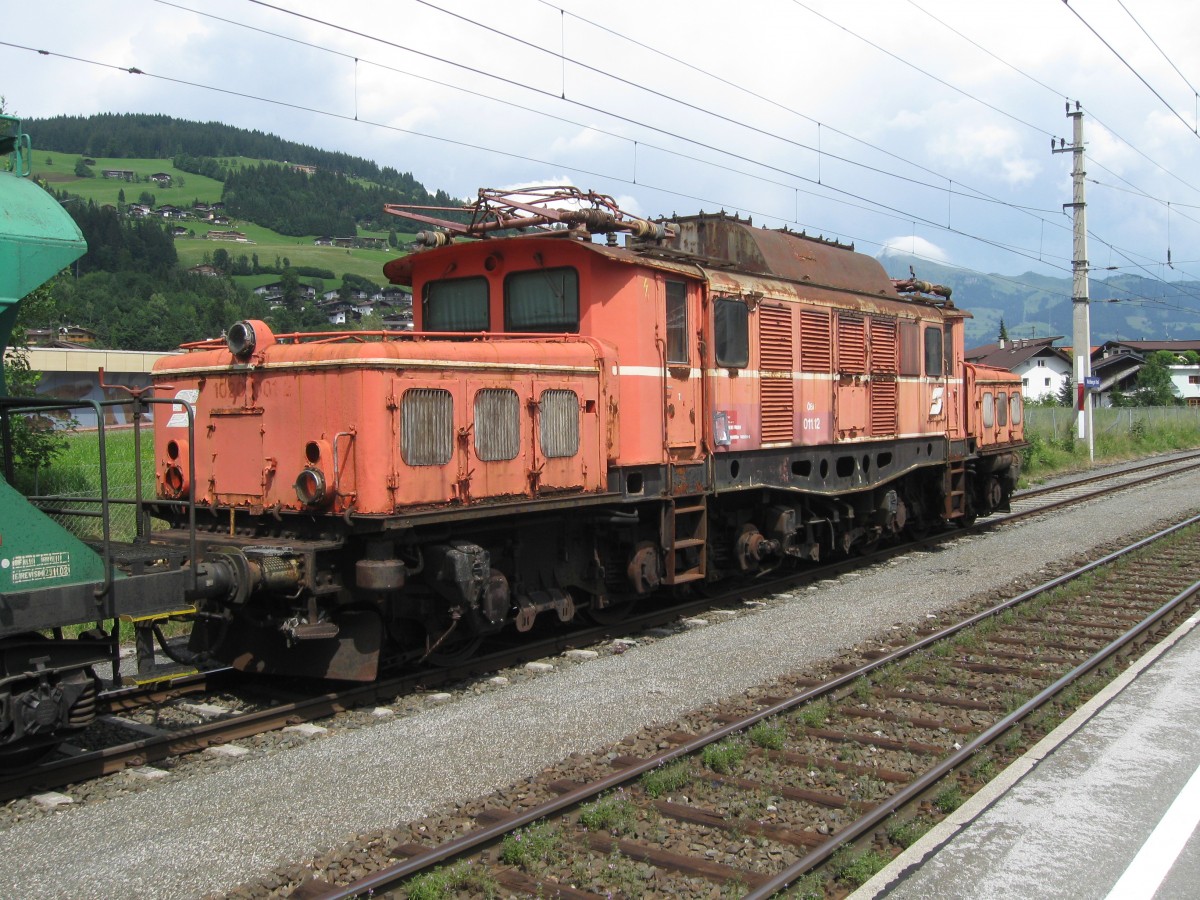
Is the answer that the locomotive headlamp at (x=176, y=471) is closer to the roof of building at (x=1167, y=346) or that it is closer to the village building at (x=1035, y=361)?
the village building at (x=1035, y=361)

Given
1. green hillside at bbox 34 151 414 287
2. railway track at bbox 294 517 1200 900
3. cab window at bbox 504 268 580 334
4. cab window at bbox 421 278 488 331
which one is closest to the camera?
railway track at bbox 294 517 1200 900

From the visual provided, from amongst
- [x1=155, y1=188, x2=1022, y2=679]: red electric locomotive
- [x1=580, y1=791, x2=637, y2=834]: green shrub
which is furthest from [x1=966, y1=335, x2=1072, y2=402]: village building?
[x1=580, y1=791, x2=637, y2=834]: green shrub

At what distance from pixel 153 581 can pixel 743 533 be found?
7124 millimetres

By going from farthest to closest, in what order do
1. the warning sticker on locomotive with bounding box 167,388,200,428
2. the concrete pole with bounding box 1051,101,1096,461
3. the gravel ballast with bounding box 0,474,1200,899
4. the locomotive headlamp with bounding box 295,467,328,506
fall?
the concrete pole with bounding box 1051,101,1096,461, the warning sticker on locomotive with bounding box 167,388,200,428, the locomotive headlamp with bounding box 295,467,328,506, the gravel ballast with bounding box 0,474,1200,899

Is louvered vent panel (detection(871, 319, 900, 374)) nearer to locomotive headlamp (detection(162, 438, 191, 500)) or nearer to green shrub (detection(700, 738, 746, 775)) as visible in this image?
green shrub (detection(700, 738, 746, 775))

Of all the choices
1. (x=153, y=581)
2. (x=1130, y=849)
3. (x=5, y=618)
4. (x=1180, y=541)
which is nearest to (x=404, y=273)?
(x=153, y=581)

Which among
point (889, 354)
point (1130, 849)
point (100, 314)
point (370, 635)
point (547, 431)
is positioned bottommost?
point (1130, 849)

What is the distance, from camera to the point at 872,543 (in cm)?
1538

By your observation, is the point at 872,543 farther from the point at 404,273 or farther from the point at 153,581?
the point at 153,581

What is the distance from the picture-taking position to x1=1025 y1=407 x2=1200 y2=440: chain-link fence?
37.0 m

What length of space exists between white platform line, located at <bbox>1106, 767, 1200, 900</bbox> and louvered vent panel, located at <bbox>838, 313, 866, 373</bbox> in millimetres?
8174

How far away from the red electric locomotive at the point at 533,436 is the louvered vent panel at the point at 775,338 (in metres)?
0.04

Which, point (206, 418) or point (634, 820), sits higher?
point (206, 418)

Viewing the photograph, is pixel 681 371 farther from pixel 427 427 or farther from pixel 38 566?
pixel 38 566
